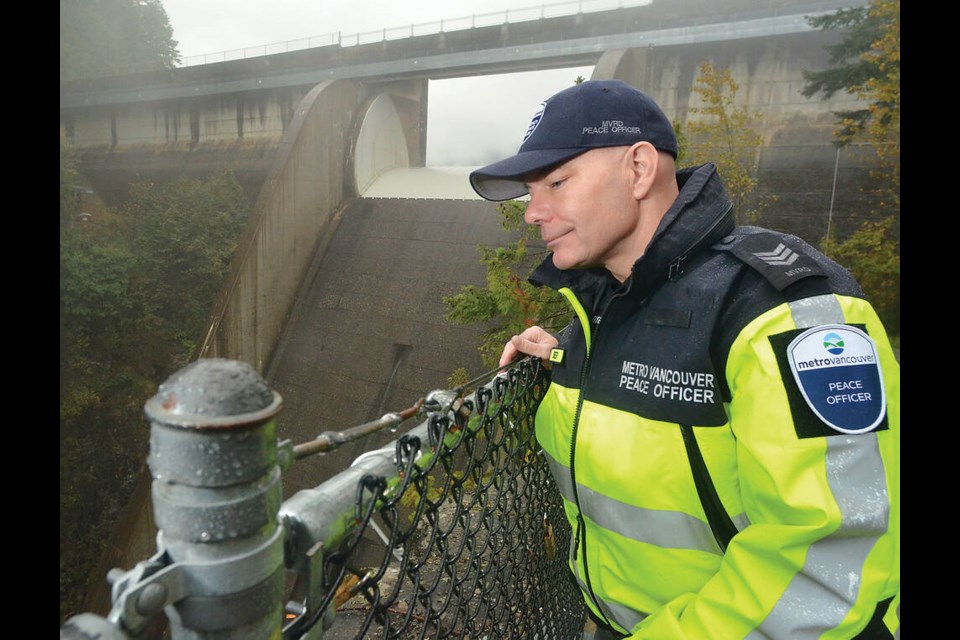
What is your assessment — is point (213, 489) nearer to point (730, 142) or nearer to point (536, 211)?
point (536, 211)

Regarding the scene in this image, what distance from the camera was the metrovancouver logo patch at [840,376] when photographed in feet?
3.20

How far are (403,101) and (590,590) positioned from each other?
15.3 meters

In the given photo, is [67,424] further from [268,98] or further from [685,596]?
[685,596]

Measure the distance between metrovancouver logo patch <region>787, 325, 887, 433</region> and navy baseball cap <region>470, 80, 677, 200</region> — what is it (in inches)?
29.8

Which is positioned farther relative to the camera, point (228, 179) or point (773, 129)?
point (228, 179)

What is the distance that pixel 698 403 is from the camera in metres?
1.21

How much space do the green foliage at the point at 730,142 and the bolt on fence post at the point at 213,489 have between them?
1060 centimetres

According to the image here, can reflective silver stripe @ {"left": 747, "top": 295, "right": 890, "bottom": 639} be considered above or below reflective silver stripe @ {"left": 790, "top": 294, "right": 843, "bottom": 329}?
below

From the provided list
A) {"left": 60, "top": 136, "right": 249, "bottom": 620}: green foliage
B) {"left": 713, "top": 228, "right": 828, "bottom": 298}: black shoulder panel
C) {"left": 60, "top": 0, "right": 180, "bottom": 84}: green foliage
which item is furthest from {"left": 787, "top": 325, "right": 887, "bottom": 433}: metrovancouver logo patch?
A: {"left": 60, "top": 0, "right": 180, "bottom": 84}: green foliage

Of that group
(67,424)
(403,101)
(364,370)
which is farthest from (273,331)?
(403,101)

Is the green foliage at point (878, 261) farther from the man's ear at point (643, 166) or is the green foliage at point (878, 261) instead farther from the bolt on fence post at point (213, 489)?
the bolt on fence post at point (213, 489)

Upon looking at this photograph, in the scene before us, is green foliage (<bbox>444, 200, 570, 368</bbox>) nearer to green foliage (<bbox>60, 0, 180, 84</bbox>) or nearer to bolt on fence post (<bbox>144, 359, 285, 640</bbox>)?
bolt on fence post (<bbox>144, 359, 285, 640</bbox>)

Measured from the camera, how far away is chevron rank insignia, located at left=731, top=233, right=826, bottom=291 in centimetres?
111

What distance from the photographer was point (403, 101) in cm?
1491
